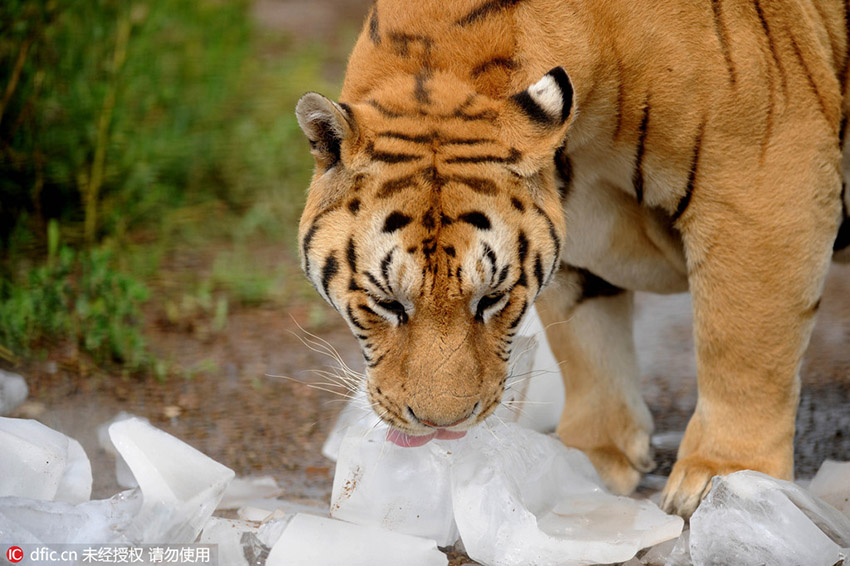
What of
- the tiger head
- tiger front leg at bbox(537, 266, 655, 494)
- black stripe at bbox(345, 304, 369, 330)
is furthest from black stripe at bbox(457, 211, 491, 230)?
tiger front leg at bbox(537, 266, 655, 494)

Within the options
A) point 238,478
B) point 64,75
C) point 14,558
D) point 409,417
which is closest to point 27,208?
point 64,75

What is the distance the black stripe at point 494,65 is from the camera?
2.52 m

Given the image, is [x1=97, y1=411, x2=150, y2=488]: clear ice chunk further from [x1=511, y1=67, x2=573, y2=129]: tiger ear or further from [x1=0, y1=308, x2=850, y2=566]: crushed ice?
[x1=511, y1=67, x2=573, y2=129]: tiger ear

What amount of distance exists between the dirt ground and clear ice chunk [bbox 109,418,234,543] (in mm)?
449

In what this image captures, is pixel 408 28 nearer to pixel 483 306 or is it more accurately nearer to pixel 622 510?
pixel 483 306

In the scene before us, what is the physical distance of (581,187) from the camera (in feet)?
9.40

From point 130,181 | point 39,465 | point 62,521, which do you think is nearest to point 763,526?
point 62,521

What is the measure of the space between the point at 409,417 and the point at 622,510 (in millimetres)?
766

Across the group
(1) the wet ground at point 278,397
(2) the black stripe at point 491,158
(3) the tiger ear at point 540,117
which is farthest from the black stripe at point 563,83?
(1) the wet ground at point 278,397

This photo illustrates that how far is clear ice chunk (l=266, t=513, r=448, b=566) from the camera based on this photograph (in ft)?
8.36

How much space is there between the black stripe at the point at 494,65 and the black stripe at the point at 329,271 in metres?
0.53

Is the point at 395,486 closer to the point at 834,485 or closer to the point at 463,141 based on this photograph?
the point at 463,141

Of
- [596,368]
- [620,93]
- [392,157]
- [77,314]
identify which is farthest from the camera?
[77,314]

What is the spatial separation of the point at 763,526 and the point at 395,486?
0.88 m
